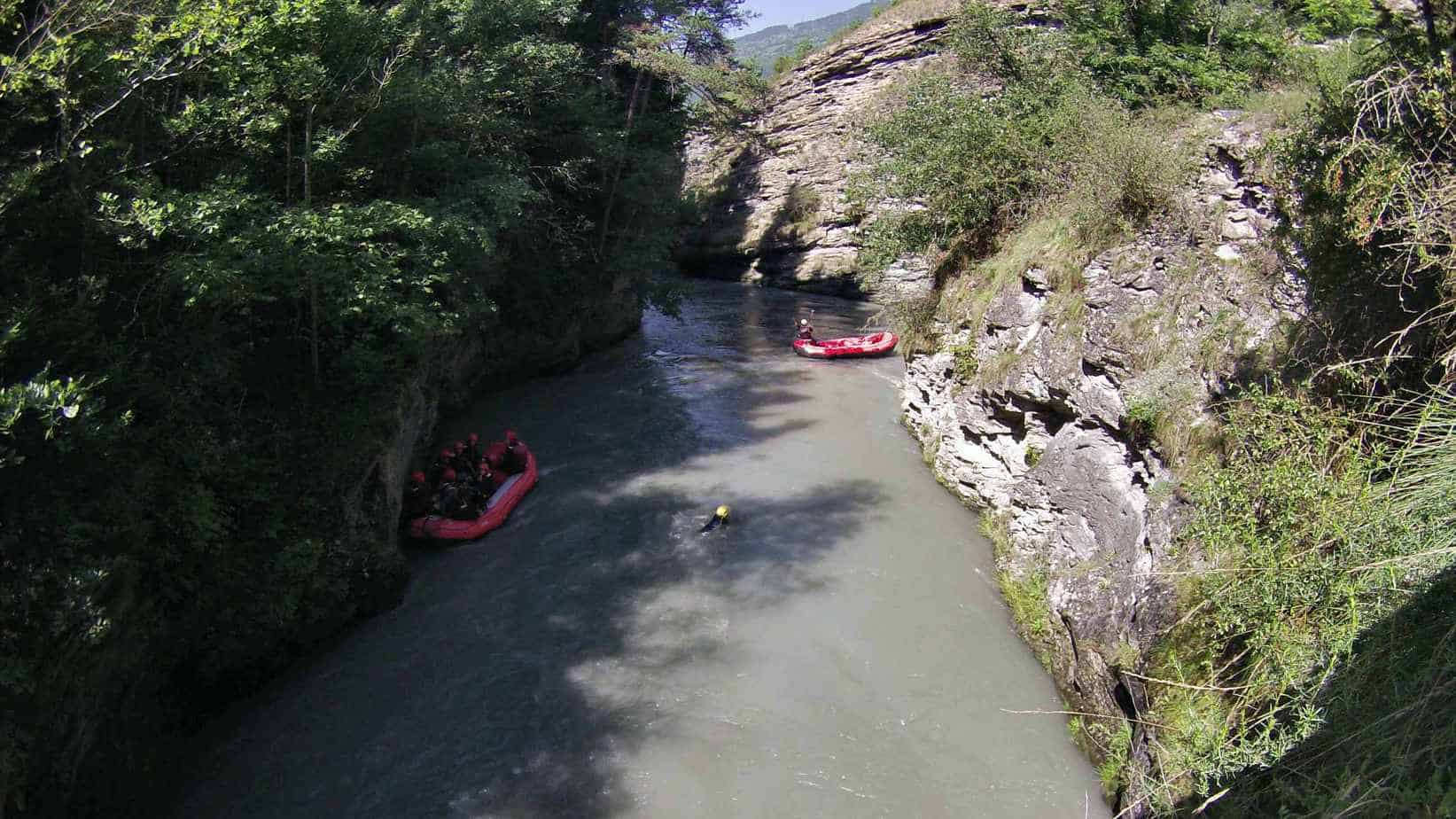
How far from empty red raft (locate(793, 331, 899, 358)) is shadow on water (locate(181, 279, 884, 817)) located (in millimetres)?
5008

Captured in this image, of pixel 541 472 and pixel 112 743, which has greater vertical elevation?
pixel 112 743

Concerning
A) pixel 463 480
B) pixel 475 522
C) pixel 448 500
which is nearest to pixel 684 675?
pixel 475 522

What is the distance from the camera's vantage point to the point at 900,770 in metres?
6.75

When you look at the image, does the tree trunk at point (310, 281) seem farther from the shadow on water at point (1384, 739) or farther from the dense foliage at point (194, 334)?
the shadow on water at point (1384, 739)

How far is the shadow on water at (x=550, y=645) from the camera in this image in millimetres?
6590

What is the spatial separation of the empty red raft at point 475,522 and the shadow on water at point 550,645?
0.21 metres

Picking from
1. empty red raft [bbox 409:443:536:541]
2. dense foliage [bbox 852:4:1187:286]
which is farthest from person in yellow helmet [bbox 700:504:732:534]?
dense foliage [bbox 852:4:1187:286]

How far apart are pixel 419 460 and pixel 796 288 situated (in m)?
20.2

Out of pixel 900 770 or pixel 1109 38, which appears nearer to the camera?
pixel 900 770

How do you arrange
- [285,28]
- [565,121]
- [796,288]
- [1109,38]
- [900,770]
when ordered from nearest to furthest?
[900,770], [285,28], [1109,38], [565,121], [796,288]

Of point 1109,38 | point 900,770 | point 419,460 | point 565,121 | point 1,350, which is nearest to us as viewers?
point 1,350

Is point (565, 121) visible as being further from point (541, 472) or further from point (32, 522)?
point (32, 522)

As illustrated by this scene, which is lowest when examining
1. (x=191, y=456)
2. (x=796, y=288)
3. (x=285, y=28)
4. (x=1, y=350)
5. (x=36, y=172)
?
(x=796, y=288)

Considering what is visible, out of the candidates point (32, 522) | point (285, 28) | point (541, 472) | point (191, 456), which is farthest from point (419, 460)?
point (32, 522)
